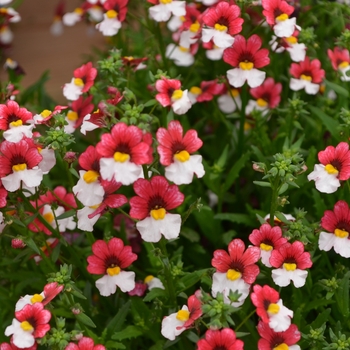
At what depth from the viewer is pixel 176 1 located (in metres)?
→ 1.41

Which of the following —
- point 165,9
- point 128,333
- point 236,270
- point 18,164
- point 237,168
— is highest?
point 165,9

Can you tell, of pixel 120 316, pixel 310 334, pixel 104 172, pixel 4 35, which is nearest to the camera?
pixel 104 172

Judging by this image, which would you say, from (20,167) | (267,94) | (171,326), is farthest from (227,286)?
(267,94)

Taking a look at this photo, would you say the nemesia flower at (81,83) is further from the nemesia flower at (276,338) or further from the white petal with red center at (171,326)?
the nemesia flower at (276,338)

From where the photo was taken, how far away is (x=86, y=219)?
1.07 metres

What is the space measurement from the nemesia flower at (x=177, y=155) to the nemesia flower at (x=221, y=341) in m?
0.26

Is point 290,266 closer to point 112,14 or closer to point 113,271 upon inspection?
point 113,271

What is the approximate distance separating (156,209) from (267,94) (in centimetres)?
74

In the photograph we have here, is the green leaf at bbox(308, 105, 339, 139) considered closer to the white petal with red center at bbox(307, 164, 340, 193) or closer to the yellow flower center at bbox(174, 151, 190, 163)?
the white petal with red center at bbox(307, 164, 340, 193)

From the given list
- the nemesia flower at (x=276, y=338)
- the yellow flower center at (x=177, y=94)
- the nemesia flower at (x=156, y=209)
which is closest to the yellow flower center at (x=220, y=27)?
the yellow flower center at (x=177, y=94)

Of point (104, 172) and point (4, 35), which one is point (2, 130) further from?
point (4, 35)

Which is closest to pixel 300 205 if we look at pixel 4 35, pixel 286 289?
pixel 286 289

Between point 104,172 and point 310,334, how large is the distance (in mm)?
536

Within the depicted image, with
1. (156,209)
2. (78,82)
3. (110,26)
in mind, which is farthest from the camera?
→ (110,26)
